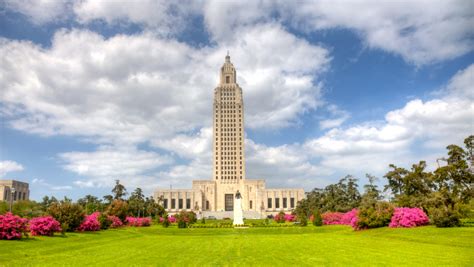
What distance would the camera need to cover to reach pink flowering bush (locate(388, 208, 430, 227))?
114 ft

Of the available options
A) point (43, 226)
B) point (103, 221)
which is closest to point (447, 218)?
point (43, 226)

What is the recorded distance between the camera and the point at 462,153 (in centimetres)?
3984

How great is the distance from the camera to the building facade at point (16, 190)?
123 metres

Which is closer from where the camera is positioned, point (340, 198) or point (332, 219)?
point (332, 219)

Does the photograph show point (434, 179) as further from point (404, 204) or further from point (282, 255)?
point (282, 255)

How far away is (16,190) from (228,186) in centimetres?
6645

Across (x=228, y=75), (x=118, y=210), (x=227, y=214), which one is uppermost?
(x=228, y=75)

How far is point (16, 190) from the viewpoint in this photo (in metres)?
126

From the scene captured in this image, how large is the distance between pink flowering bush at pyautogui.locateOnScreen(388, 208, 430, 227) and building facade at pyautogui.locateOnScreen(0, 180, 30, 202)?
11262cm

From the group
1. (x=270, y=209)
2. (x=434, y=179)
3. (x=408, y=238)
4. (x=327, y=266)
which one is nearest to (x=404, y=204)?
(x=434, y=179)

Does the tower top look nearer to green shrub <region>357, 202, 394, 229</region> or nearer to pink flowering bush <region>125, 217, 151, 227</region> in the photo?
pink flowering bush <region>125, 217, 151, 227</region>

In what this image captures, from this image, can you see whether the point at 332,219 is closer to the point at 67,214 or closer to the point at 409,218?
the point at 409,218

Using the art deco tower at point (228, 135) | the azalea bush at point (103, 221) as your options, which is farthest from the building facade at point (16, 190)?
the azalea bush at point (103, 221)

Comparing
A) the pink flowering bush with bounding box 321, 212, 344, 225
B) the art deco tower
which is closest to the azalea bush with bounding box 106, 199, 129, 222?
the pink flowering bush with bounding box 321, 212, 344, 225
